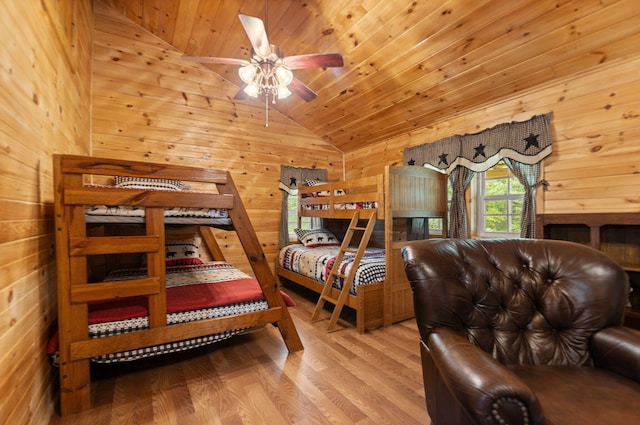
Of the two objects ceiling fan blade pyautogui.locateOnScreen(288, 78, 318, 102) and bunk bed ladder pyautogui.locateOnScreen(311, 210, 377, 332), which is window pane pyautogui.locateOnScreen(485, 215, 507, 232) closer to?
bunk bed ladder pyautogui.locateOnScreen(311, 210, 377, 332)

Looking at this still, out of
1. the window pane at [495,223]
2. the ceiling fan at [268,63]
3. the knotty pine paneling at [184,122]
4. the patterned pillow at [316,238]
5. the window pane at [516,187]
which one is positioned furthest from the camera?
the patterned pillow at [316,238]

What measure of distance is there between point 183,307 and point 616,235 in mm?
3514

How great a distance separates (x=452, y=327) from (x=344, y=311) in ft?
6.85

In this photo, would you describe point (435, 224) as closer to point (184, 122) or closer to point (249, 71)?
point (249, 71)

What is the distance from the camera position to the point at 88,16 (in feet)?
10.1

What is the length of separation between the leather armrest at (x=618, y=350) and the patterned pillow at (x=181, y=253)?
11.1ft

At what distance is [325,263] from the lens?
3350 mm

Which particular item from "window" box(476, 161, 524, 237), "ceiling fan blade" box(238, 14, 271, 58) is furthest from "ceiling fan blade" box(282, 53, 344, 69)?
"window" box(476, 161, 524, 237)

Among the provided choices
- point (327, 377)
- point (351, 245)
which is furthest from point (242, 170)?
point (327, 377)

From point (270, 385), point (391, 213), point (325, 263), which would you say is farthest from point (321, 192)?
point (270, 385)

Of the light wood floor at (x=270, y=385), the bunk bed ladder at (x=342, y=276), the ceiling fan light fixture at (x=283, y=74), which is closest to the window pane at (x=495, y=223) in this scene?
the bunk bed ladder at (x=342, y=276)

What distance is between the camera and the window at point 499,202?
319 cm

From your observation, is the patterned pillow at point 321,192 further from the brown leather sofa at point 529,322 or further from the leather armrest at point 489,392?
the leather armrest at point 489,392

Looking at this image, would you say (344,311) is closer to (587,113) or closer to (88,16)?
(587,113)
